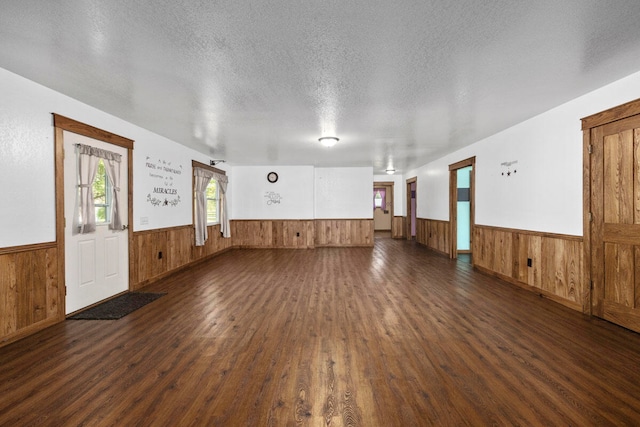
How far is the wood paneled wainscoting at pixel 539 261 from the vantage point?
3.63m

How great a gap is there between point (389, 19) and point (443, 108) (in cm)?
213

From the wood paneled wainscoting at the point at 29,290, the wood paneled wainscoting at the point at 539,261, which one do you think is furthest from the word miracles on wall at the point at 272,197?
the wood paneled wainscoting at the point at 29,290

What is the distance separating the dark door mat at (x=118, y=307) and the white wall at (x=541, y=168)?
5500 millimetres

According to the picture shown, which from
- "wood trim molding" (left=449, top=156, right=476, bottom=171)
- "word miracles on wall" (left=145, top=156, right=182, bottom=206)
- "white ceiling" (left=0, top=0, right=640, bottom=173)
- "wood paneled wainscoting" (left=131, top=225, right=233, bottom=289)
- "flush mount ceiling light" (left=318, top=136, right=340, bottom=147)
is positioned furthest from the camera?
"wood trim molding" (left=449, top=156, right=476, bottom=171)

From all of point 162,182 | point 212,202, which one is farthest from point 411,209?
point 162,182

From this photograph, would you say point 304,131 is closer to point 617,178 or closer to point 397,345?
point 397,345

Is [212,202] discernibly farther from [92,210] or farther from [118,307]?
[118,307]

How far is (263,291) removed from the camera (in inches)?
176

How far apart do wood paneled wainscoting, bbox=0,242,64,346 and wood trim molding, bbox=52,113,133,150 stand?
1.33m

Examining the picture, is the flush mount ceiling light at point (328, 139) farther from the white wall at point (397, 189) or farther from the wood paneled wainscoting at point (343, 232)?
the white wall at point (397, 189)

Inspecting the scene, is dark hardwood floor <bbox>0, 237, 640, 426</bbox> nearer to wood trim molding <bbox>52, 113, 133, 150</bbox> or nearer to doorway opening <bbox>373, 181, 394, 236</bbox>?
wood trim molding <bbox>52, 113, 133, 150</bbox>

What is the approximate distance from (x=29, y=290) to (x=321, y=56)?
3.61 meters

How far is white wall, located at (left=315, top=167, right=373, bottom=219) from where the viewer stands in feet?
31.6

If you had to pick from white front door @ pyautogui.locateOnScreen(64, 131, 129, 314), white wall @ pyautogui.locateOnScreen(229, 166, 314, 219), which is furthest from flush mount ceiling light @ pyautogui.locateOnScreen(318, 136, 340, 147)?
white wall @ pyautogui.locateOnScreen(229, 166, 314, 219)
